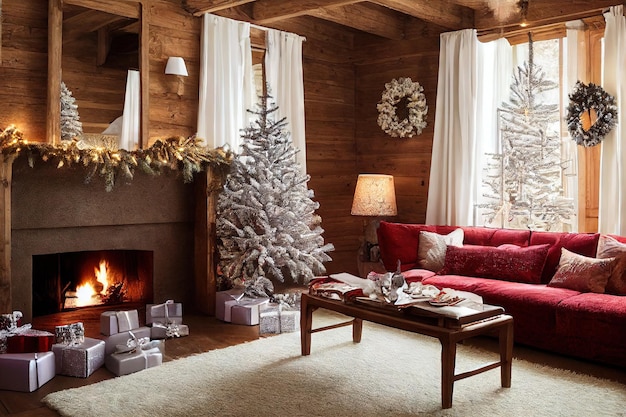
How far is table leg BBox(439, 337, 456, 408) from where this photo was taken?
307cm

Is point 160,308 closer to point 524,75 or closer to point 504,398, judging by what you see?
point 504,398

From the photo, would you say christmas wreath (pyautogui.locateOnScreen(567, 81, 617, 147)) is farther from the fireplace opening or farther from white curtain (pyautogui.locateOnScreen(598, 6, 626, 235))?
the fireplace opening

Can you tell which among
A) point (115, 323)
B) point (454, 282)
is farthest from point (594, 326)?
point (115, 323)

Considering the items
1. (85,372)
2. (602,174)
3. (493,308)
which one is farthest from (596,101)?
(85,372)

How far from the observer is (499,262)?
15.5 feet

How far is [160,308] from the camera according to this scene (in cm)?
474

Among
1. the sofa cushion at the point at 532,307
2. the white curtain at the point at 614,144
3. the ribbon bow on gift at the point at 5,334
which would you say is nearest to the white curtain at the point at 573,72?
the white curtain at the point at 614,144

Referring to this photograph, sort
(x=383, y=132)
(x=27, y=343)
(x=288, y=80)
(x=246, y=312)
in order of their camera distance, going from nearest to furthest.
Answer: (x=27, y=343) < (x=246, y=312) < (x=288, y=80) < (x=383, y=132)

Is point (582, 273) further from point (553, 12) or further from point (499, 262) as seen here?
point (553, 12)

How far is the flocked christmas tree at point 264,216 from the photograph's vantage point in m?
5.07

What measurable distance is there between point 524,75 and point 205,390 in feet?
12.3

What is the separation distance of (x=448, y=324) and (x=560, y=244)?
195 centimetres

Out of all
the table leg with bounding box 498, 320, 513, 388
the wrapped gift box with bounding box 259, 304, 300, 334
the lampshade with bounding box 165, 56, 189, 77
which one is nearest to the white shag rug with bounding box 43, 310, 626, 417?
the table leg with bounding box 498, 320, 513, 388

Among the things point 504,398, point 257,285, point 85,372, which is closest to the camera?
point 504,398
